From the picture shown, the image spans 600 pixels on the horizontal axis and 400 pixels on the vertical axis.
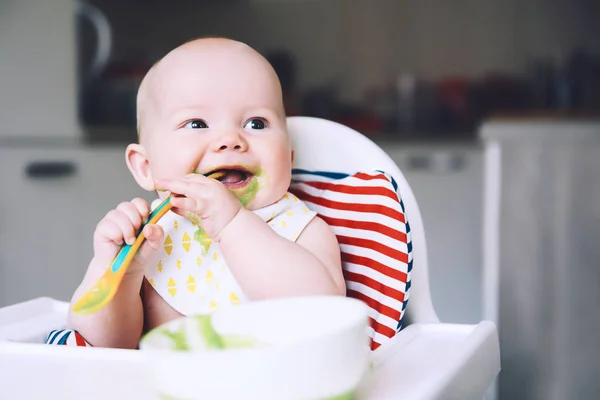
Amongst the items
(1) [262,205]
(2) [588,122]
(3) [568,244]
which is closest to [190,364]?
(1) [262,205]

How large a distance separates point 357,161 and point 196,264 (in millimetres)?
272

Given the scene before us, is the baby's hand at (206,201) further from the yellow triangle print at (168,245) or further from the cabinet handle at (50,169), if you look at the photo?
the cabinet handle at (50,169)

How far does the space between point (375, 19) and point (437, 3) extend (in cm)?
27

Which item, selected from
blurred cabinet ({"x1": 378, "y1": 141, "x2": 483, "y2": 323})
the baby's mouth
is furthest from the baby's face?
blurred cabinet ({"x1": 378, "y1": 141, "x2": 483, "y2": 323})

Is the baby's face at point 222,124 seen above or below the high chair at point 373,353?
above

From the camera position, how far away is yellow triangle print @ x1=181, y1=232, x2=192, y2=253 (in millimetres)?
843

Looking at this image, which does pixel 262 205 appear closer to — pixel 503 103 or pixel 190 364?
pixel 190 364

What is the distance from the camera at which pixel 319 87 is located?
3205 mm

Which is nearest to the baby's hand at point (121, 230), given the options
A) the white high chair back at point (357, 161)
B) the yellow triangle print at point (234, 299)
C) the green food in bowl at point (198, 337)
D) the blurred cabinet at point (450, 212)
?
the yellow triangle print at point (234, 299)

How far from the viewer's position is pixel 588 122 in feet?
6.90

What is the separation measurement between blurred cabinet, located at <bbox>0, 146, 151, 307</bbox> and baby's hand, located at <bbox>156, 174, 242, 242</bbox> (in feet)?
6.08

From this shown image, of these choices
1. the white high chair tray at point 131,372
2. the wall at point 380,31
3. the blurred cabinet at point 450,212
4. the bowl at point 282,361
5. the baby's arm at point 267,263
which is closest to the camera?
the bowl at point 282,361

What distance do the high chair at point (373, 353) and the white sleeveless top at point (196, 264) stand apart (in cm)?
14

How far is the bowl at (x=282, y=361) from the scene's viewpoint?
1.39 feet
